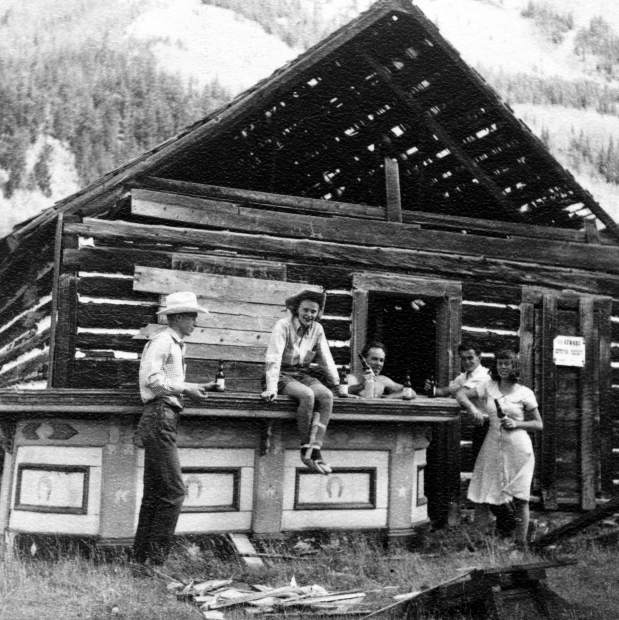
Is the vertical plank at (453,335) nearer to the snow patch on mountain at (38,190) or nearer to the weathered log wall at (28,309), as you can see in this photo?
the weathered log wall at (28,309)

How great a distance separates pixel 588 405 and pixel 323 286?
3.48m

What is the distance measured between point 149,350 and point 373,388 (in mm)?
2944

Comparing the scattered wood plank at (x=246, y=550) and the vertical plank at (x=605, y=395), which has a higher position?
the vertical plank at (x=605, y=395)

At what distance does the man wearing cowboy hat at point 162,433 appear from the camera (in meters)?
6.24

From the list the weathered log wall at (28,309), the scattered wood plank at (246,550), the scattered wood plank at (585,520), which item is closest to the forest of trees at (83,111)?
the weathered log wall at (28,309)

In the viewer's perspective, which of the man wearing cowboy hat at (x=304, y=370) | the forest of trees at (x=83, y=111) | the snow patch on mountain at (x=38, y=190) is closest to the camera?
the man wearing cowboy hat at (x=304, y=370)

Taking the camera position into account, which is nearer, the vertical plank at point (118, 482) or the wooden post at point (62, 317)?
the vertical plank at point (118, 482)

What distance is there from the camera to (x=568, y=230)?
10953 millimetres

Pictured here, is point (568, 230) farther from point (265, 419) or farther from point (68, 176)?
point (68, 176)

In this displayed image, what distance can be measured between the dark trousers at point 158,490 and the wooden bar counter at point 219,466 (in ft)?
1.64

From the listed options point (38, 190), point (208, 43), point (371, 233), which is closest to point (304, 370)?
point (371, 233)

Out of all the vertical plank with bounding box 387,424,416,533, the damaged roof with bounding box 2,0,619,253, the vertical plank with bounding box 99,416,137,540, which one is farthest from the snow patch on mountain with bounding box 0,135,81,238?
the vertical plank with bounding box 99,416,137,540

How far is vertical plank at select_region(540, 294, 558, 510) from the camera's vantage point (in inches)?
404

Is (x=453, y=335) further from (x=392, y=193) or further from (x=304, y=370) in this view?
(x=304, y=370)
